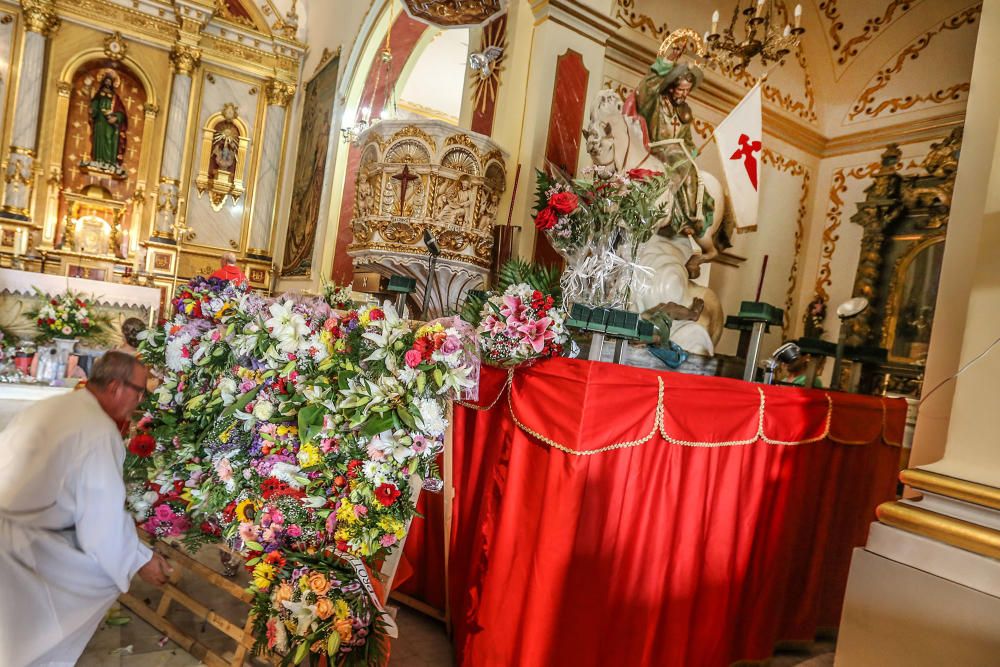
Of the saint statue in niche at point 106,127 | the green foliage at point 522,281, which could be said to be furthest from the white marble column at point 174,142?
the green foliage at point 522,281

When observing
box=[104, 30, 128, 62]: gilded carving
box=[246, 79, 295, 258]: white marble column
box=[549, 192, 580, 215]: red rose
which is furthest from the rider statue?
box=[104, 30, 128, 62]: gilded carving

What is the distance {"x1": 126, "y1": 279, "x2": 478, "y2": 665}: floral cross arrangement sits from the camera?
2.05m

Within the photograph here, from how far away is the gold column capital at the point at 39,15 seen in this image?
988 centimetres

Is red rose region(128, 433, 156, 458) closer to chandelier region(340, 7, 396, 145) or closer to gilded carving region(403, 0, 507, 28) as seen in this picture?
gilded carving region(403, 0, 507, 28)

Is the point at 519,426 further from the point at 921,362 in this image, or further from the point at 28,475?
the point at 921,362

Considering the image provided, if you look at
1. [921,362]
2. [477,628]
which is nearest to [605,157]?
[477,628]

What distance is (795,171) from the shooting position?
660 centimetres

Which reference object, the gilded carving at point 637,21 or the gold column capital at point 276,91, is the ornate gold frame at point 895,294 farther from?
the gold column capital at point 276,91

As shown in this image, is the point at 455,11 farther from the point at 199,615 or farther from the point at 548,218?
the point at 199,615

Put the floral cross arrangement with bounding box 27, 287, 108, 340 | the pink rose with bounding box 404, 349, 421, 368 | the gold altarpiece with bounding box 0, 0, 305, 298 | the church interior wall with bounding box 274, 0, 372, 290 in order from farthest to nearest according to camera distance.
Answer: the gold altarpiece with bounding box 0, 0, 305, 298
the church interior wall with bounding box 274, 0, 372, 290
the floral cross arrangement with bounding box 27, 287, 108, 340
the pink rose with bounding box 404, 349, 421, 368

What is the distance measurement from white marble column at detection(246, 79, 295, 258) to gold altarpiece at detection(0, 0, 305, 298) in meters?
0.02

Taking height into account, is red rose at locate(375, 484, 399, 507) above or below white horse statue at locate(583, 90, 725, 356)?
below

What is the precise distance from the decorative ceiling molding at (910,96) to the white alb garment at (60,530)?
740 cm

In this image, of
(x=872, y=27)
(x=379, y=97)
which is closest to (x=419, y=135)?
(x=379, y=97)
